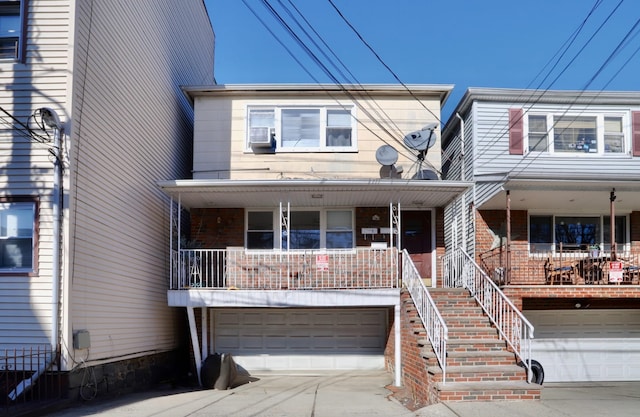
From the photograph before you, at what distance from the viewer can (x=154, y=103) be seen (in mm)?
13055

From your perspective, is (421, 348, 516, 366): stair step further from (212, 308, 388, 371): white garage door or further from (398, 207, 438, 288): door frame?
(398, 207, 438, 288): door frame

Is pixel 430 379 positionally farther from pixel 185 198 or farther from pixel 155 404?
pixel 185 198

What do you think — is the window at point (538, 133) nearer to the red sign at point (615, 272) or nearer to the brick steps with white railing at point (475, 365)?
the red sign at point (615, 272)

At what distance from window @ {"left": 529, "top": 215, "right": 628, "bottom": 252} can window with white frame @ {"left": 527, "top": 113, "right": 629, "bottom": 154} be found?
1756 millimetres

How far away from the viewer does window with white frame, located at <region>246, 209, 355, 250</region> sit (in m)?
14.2

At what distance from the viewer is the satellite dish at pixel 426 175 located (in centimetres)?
1348

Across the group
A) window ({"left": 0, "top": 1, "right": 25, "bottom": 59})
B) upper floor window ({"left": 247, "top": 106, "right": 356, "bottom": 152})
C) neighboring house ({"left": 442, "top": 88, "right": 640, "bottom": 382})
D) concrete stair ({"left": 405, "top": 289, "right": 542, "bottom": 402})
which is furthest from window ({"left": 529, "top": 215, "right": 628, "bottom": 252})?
window ({"left": 0, "top": 1, "right": 25, "bottom": 59})

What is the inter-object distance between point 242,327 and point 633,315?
9849 millimetres

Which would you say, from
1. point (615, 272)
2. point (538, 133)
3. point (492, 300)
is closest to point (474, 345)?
point (492, 300)

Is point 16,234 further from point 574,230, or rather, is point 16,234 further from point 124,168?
point 574,230

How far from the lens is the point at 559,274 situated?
43.2 feet

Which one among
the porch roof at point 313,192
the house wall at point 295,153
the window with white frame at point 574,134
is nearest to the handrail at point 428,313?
the porch roof at point 313,192

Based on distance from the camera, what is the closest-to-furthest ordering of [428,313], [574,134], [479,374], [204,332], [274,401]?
[479,374]
[274,401]
[428,313]
[204,332]
[574,134]

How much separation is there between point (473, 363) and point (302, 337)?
556 centimetres
